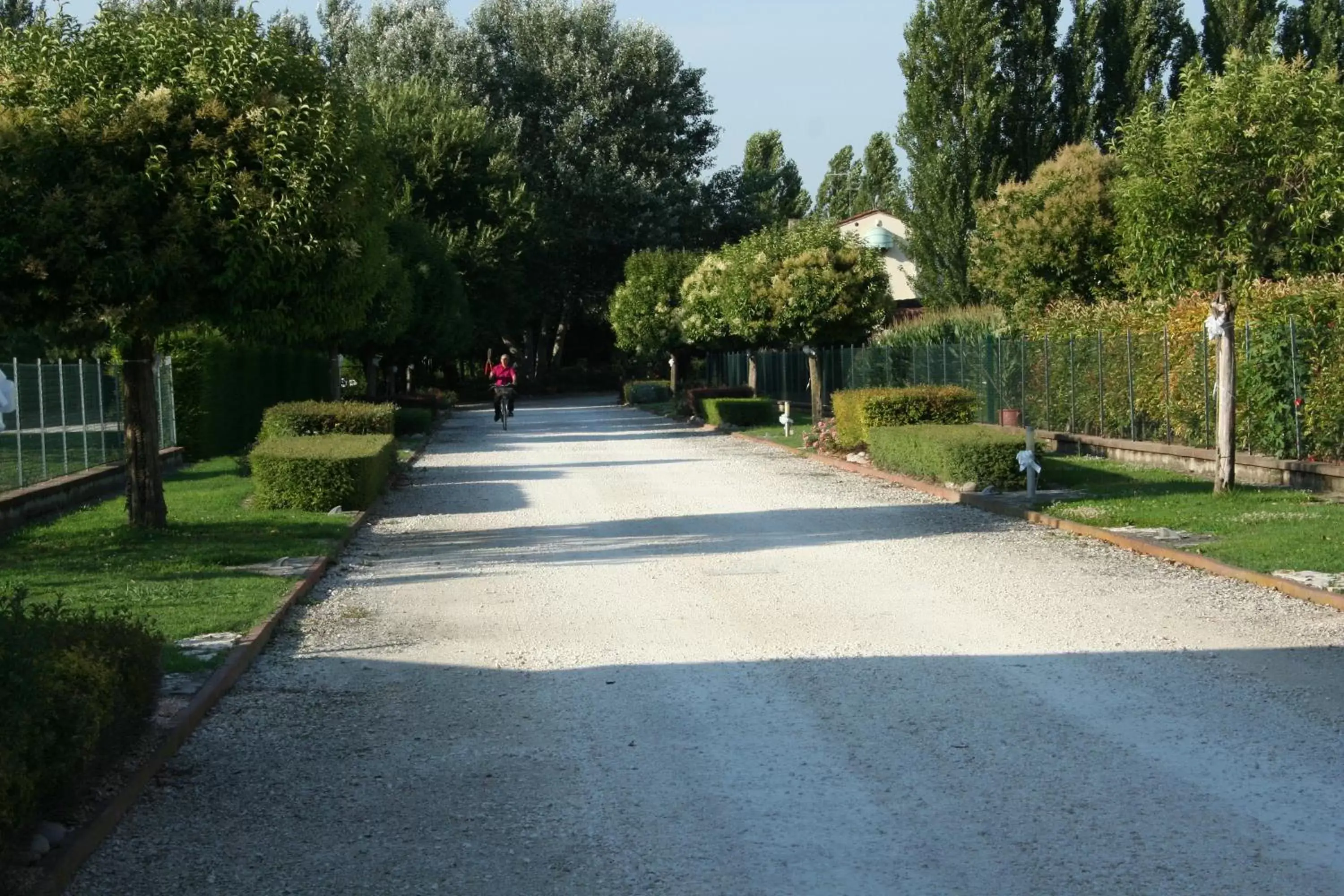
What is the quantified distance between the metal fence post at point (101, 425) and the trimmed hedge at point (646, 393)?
114ft

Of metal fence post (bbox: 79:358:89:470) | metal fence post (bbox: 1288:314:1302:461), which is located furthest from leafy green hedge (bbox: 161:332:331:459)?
metal fence post (bbox: 1288:314:1302:461)

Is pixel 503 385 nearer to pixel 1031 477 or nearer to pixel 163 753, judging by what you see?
pixel 1031 477

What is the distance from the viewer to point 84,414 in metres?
21.5

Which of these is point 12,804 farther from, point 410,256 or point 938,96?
point 938,96

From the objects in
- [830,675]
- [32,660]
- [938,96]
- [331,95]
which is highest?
[938,96]

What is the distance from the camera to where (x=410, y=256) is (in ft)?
125

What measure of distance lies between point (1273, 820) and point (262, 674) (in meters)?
5.64

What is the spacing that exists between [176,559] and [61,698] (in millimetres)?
8018

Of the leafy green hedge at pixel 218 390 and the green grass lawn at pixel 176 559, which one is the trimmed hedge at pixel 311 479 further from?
the leafy green hedge at pixel 218 390

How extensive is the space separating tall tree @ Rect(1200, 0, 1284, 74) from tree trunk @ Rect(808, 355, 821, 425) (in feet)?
51.9

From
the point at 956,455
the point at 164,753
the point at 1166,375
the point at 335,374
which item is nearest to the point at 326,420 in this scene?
the point at 956,455

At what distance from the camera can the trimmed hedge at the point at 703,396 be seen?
43.2 metres

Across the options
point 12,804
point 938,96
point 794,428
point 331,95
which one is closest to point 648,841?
point 12,804

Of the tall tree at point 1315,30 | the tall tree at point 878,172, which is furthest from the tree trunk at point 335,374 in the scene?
the tall tree at point 878,172
